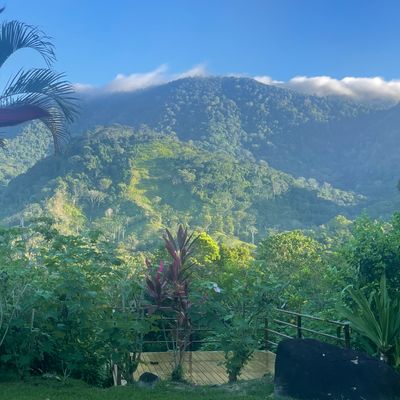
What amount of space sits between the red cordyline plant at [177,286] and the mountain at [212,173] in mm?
35750

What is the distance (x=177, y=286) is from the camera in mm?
5414

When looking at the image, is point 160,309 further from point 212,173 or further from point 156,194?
point 212,173

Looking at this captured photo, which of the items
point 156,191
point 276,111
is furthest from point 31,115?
point 276,111

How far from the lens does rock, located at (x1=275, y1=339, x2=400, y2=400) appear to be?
4.26 metres

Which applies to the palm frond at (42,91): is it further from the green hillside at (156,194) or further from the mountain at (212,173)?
the green hillside at (156,194)

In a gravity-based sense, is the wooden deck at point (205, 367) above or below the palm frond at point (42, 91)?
below

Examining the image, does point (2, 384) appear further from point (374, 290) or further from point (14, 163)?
point (14, 163)

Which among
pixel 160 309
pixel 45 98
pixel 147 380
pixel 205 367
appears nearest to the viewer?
pixel 45 98

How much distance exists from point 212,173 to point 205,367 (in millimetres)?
71144

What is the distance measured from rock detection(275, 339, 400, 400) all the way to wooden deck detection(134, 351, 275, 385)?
64.8 inches

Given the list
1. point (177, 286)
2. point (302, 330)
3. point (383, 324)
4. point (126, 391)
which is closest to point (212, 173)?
point (302, 330)

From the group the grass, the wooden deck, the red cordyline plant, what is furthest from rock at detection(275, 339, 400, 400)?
Result: the wooden deck

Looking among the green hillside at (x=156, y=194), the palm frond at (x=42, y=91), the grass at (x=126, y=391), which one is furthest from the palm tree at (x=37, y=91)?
the green hillside at (x=156, y=194)

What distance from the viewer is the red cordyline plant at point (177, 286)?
212 inches
